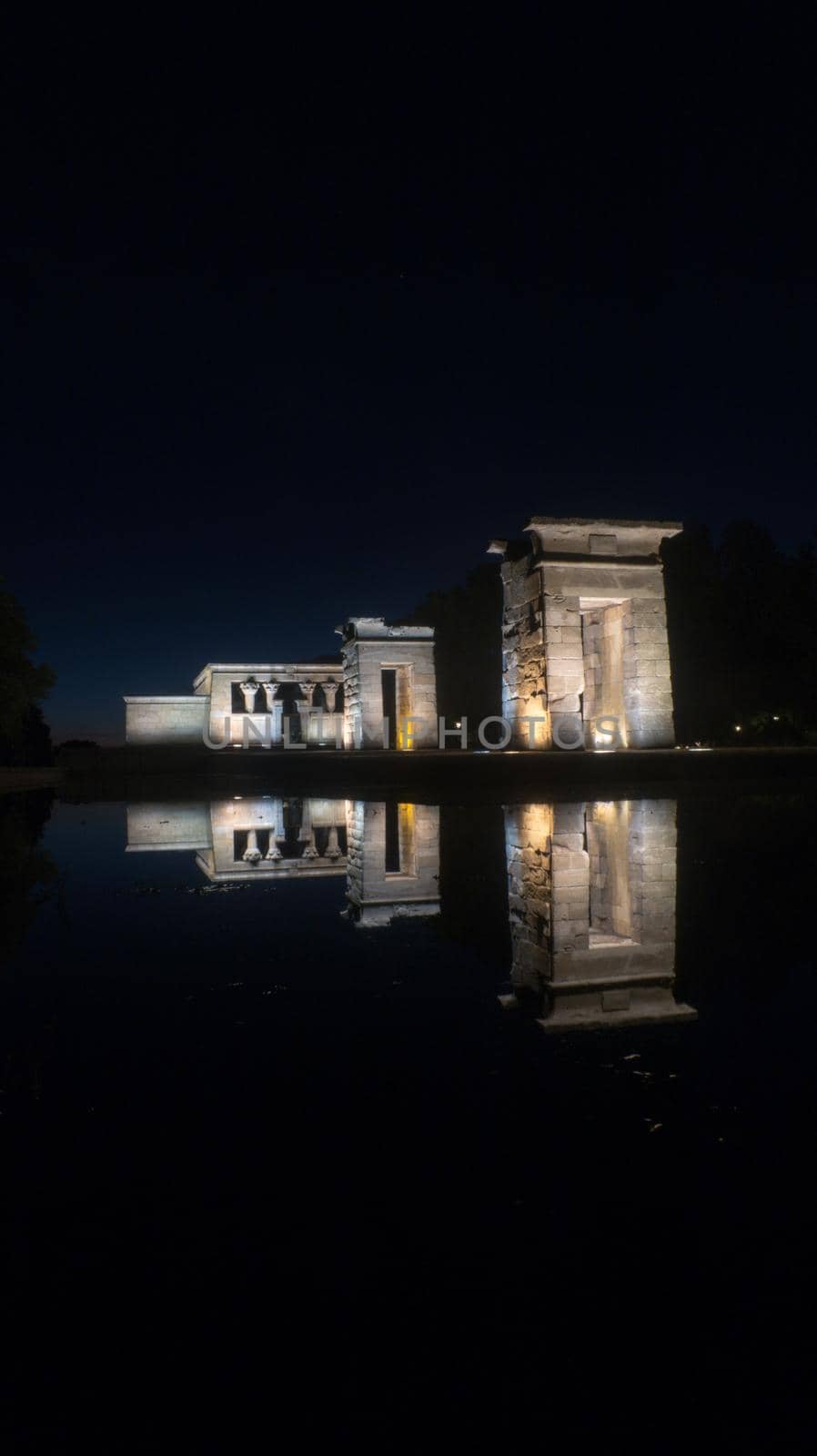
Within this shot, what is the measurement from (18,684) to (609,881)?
2875 cm

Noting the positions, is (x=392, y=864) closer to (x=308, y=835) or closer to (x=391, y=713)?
(x=308, y=835)

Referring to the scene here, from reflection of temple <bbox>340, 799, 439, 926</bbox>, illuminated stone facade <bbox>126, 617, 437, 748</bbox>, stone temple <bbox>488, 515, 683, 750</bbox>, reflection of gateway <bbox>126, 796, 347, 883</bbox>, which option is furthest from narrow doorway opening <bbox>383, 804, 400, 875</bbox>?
illuminated stone facade <bbox>126, 617, 437, 748</bbox>

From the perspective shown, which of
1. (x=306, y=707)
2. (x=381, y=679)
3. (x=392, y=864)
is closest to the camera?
(x=392, y=864)

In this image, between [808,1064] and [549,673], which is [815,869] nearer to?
[808,1064]

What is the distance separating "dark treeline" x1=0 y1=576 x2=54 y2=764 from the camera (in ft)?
96.6

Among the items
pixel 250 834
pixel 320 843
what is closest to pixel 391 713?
pixel 250 834

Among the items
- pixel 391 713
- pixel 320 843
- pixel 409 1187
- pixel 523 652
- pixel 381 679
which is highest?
pixel 381 679

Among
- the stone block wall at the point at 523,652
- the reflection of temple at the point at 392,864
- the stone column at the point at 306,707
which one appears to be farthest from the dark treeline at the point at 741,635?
the reflection of temple at the point at 392,864

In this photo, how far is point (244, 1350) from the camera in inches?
49.5

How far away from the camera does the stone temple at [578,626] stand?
676 inches

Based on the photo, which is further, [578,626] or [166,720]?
[166,720]

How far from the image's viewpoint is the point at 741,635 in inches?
1131

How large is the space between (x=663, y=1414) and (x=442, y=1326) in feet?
1.09

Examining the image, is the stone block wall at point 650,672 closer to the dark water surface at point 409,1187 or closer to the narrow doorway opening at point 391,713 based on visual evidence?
the narrow doorway opening at point 391,713
